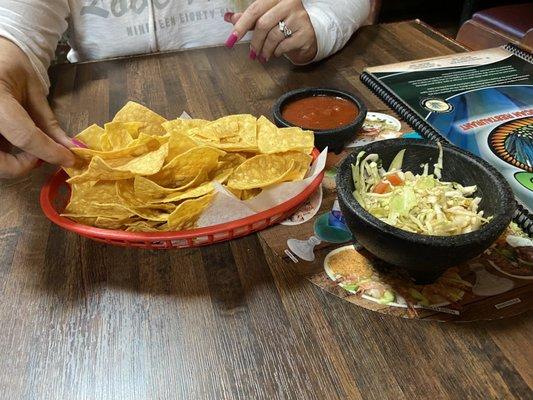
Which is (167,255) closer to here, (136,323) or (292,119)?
(136,323)

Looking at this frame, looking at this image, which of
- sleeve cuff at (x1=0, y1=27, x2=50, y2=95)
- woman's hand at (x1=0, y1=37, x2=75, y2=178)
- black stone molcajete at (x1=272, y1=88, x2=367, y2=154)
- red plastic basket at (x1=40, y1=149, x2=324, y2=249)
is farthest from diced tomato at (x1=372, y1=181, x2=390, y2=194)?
sleeve cuff at (x1=0, y1=27, x2=50, y2=95)

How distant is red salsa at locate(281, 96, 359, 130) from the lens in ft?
3.34

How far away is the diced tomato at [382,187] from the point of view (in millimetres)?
760

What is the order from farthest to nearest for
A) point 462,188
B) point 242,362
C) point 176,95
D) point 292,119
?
1. point 176,95
2. point 292,119
3. point 462,188
4. point 242,362

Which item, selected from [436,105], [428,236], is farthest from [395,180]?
[436,105]

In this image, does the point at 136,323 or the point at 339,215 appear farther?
the point at 339,215

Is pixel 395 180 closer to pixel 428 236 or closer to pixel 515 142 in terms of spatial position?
pixel 428 236

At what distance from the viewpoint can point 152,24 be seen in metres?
1.59

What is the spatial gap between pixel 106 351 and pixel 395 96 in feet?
2.99

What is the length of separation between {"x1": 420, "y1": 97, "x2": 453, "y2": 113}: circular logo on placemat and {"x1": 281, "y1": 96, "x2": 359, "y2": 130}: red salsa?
20 cm

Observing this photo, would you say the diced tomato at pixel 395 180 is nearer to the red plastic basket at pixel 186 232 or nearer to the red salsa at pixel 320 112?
the red plastic basket at pixel 186 232

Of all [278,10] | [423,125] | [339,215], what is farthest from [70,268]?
[278,10]

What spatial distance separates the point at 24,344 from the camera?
648mm

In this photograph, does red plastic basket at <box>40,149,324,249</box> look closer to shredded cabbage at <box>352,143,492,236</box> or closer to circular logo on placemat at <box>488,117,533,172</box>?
shredded cabbage at <box>352,143,492,236</box>
